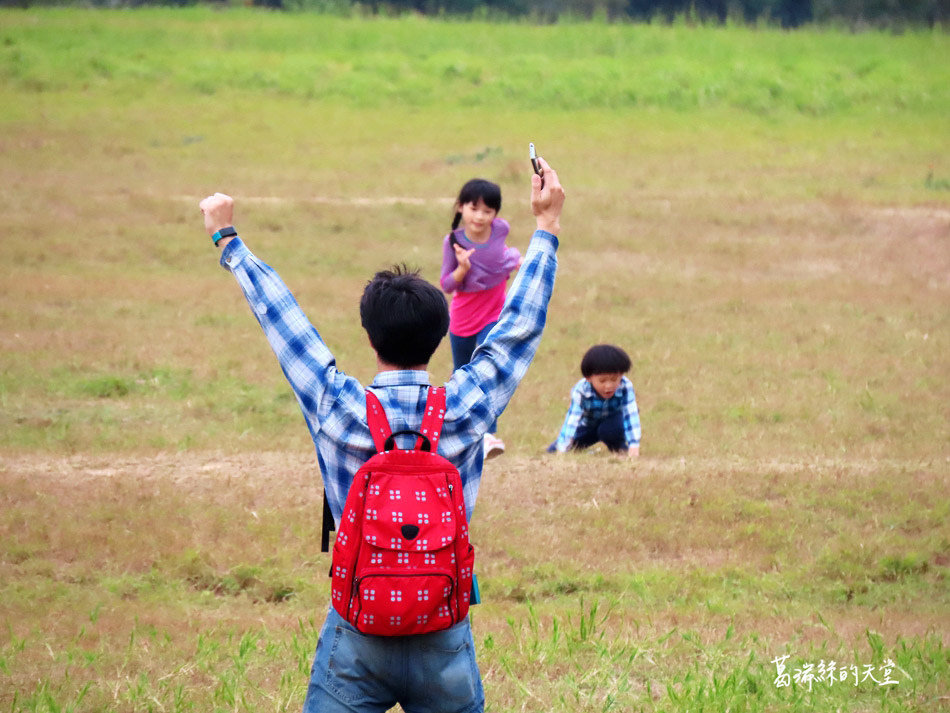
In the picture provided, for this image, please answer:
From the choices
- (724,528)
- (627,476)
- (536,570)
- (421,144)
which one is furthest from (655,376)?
(421,144)

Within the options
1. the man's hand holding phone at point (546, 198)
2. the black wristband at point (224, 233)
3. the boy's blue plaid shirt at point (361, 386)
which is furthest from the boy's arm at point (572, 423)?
the black wristband at point (224, 233)

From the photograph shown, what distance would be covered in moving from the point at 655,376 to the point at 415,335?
26.4 feet

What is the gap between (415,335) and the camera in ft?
9.29

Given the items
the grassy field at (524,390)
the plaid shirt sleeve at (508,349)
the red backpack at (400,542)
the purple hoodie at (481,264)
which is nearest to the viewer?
the red backpack at (400,542)

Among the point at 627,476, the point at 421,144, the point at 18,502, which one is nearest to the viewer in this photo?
the point at 18,502

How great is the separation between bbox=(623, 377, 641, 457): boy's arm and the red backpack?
5545 mm

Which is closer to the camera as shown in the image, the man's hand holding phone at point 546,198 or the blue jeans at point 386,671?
the blue jeans at point 386,671

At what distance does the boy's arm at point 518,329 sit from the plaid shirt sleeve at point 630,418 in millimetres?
5101

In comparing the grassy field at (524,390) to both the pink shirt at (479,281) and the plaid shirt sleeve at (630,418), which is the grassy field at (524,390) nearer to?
the plaid shirt sleeve at (630,418)

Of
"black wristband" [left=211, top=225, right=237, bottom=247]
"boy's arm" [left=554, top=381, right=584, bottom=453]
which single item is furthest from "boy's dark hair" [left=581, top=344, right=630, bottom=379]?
"black wristband" [left=211, top=225, right=237, bottom=247]

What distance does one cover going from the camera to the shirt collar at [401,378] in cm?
282

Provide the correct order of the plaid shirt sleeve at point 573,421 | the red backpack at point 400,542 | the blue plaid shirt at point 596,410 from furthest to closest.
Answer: the plaid shirt sleeve at point 573,421
the blue plaid shirt at point 596,410
the red backpack at point 400,542

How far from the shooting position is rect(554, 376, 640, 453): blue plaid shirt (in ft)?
26.9

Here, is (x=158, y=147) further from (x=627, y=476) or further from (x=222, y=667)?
(x=222, y=667)
